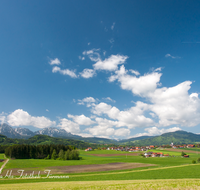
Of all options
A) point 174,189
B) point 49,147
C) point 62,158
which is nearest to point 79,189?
point 174,189

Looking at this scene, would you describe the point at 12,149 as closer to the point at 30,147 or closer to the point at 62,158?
the point at 30,147

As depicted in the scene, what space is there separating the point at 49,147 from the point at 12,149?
92.6 feet

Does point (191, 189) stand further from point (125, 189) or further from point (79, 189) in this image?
point (79, 189)

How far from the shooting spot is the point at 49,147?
370 ft

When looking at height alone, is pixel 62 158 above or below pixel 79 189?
below

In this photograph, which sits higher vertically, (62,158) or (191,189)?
(191,189)

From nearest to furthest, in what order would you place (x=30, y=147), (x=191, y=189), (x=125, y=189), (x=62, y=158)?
(x=191, y=189) < (x=125, y=189) < (x=62, y=158) < (x=30, y=147)

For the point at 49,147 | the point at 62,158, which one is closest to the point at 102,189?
the point at 62,158

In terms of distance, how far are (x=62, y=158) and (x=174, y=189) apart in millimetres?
103638

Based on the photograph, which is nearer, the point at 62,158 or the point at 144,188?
the point at 144,188

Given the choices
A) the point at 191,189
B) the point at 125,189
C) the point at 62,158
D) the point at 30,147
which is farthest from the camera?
the point at 30,147

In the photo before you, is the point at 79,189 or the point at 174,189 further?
the point at 79,189

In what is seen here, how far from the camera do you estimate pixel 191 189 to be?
13.8m

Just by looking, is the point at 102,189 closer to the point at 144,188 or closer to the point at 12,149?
the point at 144,188
